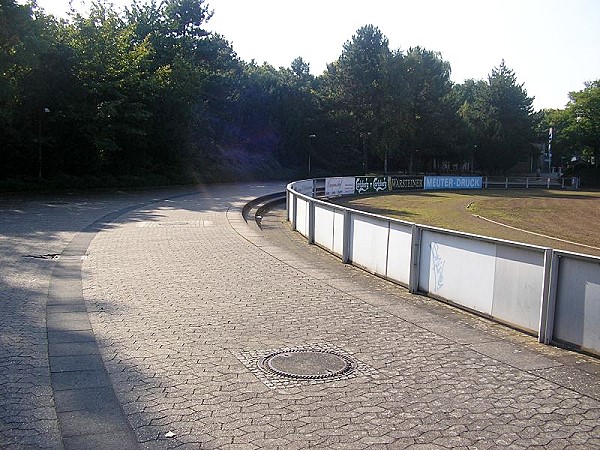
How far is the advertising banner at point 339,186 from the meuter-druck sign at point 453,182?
1562 cm

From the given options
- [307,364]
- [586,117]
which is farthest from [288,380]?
[586,117]

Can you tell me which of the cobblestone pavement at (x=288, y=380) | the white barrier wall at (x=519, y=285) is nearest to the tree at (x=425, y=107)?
the cobblestone pavement at (x=288, y=380)

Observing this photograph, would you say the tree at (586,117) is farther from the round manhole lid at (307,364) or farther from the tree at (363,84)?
the round manhole lid at (307,364)

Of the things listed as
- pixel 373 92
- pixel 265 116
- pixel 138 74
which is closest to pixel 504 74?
pixel 373 92

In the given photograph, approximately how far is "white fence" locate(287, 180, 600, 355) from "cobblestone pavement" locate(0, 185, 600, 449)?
0.28 meters

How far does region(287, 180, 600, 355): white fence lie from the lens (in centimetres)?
707

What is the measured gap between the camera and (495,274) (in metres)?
8.46

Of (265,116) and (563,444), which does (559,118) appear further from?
(563,444)

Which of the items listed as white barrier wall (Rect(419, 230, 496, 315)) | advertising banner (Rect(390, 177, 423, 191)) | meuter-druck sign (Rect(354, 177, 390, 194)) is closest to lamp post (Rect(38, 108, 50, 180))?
meuter-druck sign (Rect(354, 177, 390, 194))

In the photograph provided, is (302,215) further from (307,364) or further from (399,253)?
(307,364)

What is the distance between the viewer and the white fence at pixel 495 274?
7066 millimetres

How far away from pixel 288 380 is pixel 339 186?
137ft

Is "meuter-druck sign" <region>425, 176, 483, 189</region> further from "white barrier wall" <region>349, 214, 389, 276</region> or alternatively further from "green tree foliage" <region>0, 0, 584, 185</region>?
"white barrier wall" <region>349, 214, 389, 276</region>

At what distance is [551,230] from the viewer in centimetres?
2647
